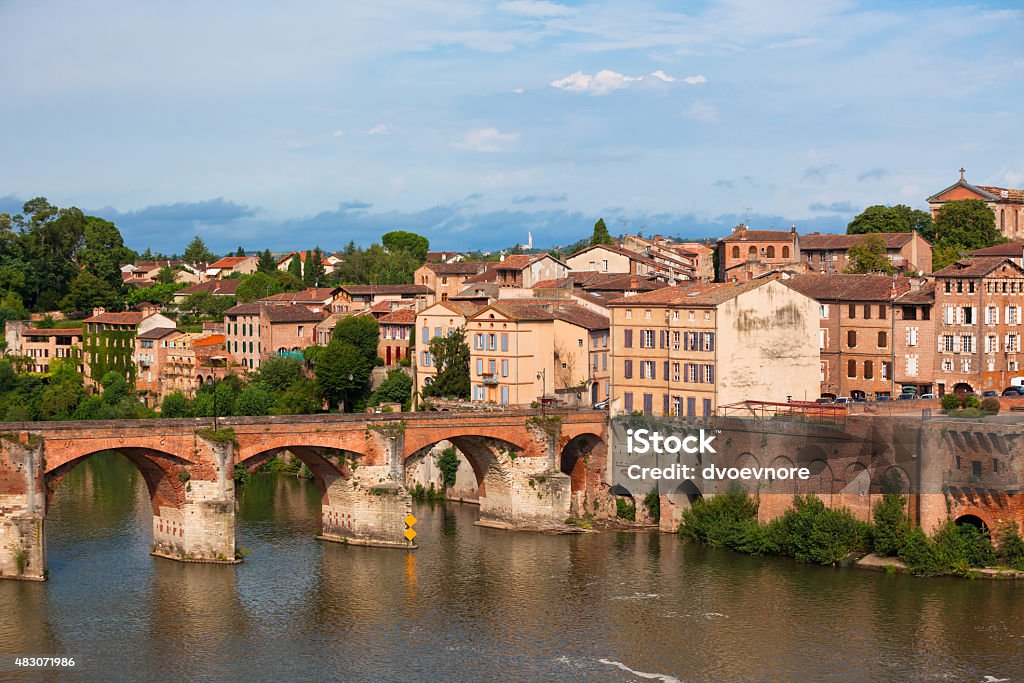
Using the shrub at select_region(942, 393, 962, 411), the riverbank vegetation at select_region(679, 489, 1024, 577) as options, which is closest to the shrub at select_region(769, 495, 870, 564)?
the riverbank vegetation at select_region(679, 489, 1024, 577)

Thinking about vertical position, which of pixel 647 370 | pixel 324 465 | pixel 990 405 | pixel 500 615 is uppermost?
pixel 647 370

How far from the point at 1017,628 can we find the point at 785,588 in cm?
950

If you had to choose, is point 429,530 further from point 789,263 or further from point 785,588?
point 789,263

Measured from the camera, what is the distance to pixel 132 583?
59.4 meters

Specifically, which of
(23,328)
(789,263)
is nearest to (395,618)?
(789,263)

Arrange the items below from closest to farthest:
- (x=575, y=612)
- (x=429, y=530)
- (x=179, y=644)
Result: (x=179, y=644)
(x=575, y=612)
(x=429, y=530)

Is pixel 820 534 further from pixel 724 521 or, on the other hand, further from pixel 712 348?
pixel 712 348

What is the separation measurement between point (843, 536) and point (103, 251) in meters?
94.6

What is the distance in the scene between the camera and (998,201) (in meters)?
106

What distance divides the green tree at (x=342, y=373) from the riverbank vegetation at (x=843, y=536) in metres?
38.2

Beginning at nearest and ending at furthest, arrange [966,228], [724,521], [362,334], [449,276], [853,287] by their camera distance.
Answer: [724,521]
[853,287]
[966,228]
[362,334]
[449,276]

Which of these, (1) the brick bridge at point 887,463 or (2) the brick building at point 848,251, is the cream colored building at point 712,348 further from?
(2) the brick building at point 848,251

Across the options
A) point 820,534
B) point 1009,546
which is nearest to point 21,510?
point 820,534

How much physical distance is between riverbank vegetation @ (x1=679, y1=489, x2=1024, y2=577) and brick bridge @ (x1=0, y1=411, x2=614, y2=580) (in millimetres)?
7392
